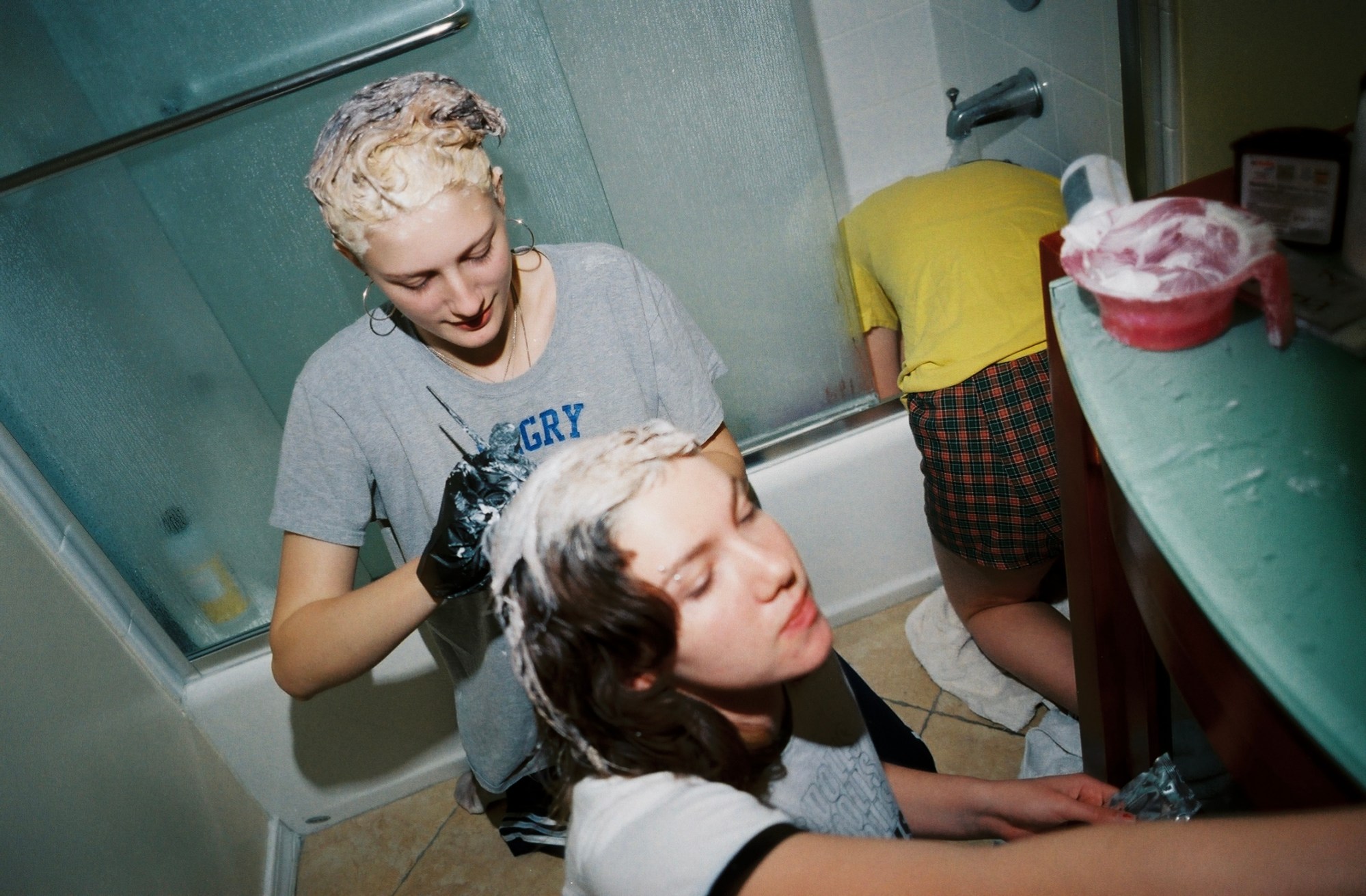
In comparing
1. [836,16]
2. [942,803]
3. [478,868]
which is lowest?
[478,868]

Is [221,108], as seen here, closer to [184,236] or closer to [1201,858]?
[184,236]

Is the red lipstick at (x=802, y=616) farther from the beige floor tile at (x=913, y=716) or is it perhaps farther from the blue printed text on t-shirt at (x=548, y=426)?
the beige floor tile at (x=913, y=716)

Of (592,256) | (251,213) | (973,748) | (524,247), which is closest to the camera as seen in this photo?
(592,256)

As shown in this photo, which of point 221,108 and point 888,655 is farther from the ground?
point 221,108

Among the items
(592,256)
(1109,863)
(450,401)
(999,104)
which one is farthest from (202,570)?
(999,104)

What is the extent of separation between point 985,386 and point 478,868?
1238 mm

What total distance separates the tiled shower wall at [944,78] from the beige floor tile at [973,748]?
97 centimetres

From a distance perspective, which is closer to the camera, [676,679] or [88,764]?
[676,679]

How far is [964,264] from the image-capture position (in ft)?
4.48

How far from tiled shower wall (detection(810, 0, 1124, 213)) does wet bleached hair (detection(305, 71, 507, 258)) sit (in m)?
0.94

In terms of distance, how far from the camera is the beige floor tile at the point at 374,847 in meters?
1.72

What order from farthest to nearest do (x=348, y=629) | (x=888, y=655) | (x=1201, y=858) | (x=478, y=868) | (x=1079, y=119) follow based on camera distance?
1. (x=888, y=655)
2. (x=478, y=868)
3. (x=1079, y=119)
4. (x=348, y=629)
5. (x=1201, y=858)

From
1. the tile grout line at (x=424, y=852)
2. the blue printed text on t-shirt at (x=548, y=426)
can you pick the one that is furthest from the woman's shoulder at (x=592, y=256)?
the tile grout line at (x=424, y=852)

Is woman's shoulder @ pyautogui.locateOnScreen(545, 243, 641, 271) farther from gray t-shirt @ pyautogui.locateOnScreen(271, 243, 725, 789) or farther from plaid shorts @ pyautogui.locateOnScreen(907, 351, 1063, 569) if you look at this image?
plaid shorts @ pyautogui.locateOnScreen(907, 351, 1063, 569)
